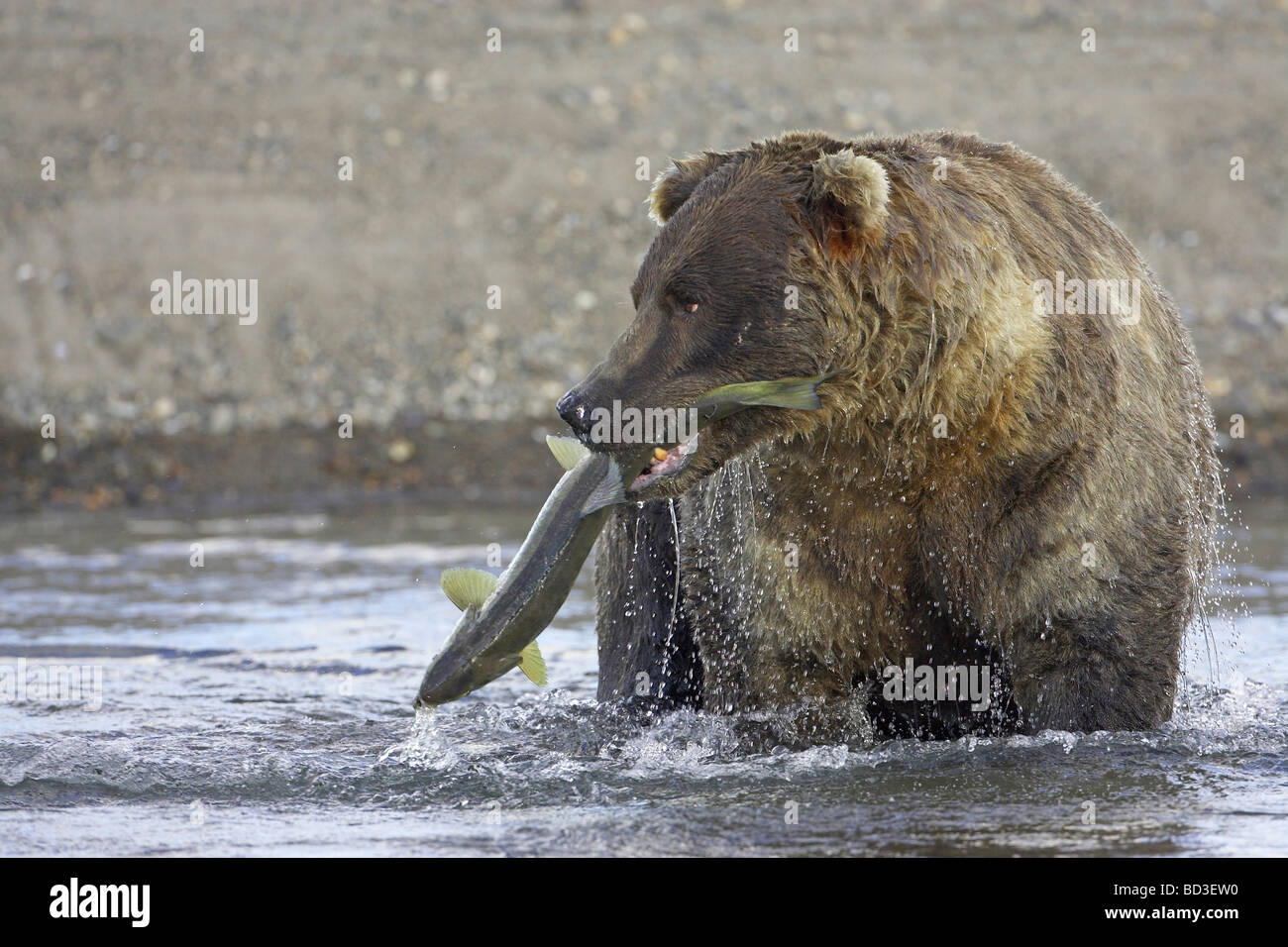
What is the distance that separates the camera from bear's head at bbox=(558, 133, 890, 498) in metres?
4.82

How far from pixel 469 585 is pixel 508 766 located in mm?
788

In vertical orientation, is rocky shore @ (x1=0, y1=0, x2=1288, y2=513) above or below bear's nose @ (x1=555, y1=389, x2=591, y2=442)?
above

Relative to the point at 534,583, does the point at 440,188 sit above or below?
above

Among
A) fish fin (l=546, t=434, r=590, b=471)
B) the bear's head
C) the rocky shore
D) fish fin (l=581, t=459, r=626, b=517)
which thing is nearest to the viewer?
the bear's head

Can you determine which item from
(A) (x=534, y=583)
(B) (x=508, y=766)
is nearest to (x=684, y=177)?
(A) (x=534, y=583)

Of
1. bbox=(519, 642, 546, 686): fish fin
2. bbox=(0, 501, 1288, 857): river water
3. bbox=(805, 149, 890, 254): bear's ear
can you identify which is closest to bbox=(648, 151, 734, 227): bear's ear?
bbox=(805, 149, 890, 254): bear's ear

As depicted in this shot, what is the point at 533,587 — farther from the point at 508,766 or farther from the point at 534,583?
the point at 508,766

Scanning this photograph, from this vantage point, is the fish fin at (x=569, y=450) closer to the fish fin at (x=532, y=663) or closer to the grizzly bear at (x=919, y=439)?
the grizzly bear at (x=919, y=439)

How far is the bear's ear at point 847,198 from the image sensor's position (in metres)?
4.76

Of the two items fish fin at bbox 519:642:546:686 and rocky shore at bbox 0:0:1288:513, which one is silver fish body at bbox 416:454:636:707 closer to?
fish fin at bbox 519:642:546:686

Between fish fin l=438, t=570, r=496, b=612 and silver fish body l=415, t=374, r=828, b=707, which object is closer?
silver fish body l=415, t=374, r=828, b=707

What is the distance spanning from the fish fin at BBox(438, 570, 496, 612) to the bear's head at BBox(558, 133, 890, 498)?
56 cm

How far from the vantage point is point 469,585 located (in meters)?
5.15
